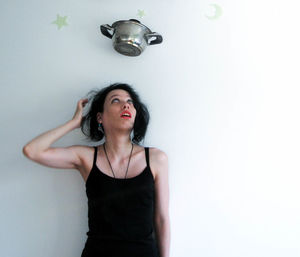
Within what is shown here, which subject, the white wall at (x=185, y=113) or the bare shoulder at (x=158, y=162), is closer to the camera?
the bare shoulder at (x=158, y=162)

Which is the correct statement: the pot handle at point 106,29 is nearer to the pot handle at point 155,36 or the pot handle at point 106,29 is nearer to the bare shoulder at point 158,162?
the pot handle at point 155,36

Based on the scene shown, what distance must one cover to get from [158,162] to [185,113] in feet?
1.07

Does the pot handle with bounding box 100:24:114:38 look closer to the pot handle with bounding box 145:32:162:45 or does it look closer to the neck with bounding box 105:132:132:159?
the pot handle with bounding box 145:32:162:45

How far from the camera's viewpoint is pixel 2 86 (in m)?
1.35

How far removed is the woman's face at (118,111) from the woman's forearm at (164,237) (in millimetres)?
483

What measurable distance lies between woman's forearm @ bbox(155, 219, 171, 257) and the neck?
0.37 m

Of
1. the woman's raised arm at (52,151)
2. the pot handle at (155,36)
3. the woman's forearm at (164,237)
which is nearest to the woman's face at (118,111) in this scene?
the woman's raised arm at (52,151)

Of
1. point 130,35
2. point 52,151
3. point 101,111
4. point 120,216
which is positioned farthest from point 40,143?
point 130,35

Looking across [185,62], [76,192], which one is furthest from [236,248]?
[185,62]

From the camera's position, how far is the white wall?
1.22m

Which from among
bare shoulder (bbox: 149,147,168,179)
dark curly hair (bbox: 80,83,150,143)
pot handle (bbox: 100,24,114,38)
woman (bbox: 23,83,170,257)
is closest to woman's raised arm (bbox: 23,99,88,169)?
woman (bbox: 23,83,170,257)

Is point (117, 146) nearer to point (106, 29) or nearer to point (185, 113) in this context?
point (185, 113)

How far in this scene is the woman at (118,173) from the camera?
1015 millimetres

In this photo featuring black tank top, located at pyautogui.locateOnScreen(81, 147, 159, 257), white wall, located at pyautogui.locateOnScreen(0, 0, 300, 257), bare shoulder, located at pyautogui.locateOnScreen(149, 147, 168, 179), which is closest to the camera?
black tank top, located at pyautogui.locateOnScreen(81, 147, 159, 257)
